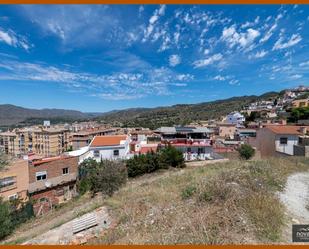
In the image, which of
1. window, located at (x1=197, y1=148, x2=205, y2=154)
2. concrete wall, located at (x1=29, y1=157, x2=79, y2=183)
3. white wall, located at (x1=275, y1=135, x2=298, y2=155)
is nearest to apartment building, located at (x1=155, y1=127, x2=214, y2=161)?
window, located at (x1=197, y1=148, x2=205, y2=154)

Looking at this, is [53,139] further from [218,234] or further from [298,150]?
[218,234]

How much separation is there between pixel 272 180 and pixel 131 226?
535 centimetres

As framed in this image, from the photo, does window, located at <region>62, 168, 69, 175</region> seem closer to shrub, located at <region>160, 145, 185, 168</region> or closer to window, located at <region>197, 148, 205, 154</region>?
shrub, located at <region>160, 145, 185, 168</region>

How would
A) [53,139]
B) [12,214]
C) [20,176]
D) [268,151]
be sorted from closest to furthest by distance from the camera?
[12,214]
[20,176]
[268,151]
[53,139]

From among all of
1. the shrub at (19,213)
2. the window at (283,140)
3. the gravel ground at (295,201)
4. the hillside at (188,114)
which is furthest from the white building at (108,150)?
the hillside at (188,114)

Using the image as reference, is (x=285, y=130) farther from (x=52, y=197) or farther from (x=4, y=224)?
(x=4, y=224)

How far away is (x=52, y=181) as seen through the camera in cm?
2069

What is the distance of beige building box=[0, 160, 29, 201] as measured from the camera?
1732cm

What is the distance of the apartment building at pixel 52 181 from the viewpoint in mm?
19167

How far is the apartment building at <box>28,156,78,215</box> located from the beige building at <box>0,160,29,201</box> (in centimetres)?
→ 49

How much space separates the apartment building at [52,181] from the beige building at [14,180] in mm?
486

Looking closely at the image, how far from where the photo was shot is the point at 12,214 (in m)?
12.8

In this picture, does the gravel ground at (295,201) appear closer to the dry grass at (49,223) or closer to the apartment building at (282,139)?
the dry grass at (49,223)

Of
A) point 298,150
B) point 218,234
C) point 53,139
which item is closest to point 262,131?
point 298,150
